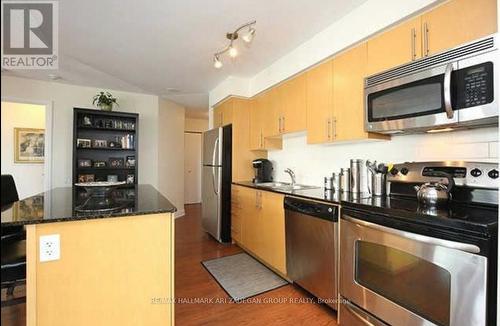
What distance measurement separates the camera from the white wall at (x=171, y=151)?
4.98 meters

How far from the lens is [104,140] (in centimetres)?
438

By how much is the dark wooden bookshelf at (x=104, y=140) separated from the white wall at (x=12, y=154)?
1243 millimetres

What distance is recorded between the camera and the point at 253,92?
12.2 feet

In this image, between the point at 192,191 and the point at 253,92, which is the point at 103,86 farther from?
the point at 192,191

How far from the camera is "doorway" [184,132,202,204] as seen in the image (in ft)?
22.4

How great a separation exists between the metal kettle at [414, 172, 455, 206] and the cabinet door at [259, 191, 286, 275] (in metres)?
1.20

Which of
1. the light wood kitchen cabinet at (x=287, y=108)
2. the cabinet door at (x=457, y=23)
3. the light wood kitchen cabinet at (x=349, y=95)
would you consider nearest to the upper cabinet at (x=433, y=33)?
the cabinet door at (x=457, y=23)

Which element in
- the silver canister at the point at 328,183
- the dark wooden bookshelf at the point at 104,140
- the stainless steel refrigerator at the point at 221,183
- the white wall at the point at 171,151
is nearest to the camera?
the silver canister at the point at 328,183

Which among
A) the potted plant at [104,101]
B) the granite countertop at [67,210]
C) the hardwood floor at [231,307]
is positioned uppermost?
the potted plant at [104,101]

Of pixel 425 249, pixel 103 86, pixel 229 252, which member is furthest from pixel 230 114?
pixel 425 249

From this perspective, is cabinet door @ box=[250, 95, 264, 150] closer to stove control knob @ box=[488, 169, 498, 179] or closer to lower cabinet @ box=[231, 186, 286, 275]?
lower cabinet @ box=[231, 186, 286, 275]

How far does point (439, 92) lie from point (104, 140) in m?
4.54

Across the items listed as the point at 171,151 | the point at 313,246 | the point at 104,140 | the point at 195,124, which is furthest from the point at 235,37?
the point at 195,124

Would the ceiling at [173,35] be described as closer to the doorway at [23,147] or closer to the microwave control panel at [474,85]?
the microwave control panel at [474,85]
